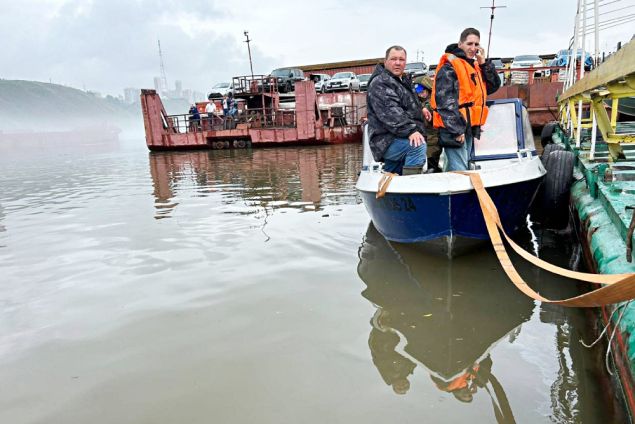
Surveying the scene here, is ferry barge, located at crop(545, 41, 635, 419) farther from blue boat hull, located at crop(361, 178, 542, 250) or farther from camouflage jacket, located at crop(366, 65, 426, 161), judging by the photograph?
camouflage jacket, located at crop(366, 65, 426, 161)

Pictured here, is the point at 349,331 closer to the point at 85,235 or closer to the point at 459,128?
the point at 459,128

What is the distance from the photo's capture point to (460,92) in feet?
16.0

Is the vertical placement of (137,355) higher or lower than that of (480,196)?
lower

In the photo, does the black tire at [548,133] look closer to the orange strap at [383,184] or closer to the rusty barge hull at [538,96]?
the rusty barge hull at [538,96]

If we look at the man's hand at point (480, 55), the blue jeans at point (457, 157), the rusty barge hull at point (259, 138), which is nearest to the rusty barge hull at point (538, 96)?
the rusty barge hull at point (259, 138)

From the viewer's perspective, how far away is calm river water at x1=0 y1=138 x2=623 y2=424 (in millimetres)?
2693

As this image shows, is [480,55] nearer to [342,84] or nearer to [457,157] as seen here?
[457,157]

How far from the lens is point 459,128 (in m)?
4.89

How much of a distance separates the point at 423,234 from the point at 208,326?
7.41 feet

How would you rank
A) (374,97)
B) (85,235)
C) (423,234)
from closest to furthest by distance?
1. (423,234)
2. (374,97)
3. (85,235)

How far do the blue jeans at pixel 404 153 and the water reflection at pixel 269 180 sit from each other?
9.63ft

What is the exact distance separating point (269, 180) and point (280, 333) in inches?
337

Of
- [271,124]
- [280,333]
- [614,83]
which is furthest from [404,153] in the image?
[271,124]

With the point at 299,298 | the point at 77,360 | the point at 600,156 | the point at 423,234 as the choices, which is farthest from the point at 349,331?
the point at 600,156
